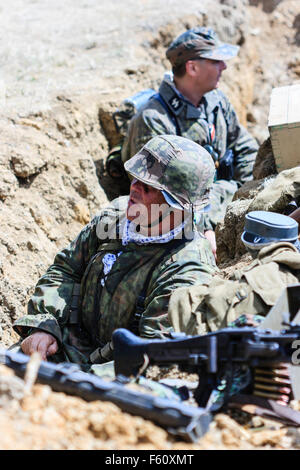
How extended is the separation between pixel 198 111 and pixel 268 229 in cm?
424

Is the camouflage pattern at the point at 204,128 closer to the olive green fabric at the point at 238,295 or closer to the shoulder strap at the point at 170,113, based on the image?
the shoulder strap at the point at 170,113

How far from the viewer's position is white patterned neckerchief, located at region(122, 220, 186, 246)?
4.07 meters

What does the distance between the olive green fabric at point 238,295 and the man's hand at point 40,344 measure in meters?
1.11

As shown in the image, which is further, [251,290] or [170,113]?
[170,113]

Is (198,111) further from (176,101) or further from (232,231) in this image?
(232,231)

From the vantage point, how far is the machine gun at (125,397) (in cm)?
243

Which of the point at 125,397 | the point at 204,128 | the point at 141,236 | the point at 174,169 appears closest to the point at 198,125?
the point at 204,128

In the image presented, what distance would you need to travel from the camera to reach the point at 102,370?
3775 millimetres

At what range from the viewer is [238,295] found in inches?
122

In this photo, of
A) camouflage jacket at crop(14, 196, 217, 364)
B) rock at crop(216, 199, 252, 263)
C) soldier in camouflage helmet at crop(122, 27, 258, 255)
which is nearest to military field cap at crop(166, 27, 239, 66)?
soldier in camouflage helmet at crop(122, 27, 258, 255)

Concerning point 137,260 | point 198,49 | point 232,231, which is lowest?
Result: point 232,231

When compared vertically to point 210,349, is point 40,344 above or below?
below
